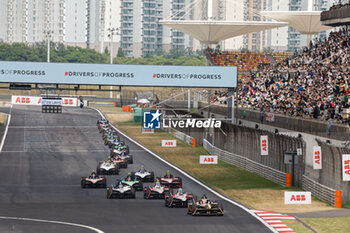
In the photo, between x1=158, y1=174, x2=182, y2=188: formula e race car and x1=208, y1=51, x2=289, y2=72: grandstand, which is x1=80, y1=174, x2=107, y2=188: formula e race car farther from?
x1=208, y1=51, x2=289, y2=72: grandstand

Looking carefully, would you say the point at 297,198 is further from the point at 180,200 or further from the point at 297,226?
the point at 180,200

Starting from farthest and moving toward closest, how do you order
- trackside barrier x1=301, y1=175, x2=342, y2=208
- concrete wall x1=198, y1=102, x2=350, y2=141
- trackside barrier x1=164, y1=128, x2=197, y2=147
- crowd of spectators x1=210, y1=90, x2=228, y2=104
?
crowd of spectators x1=210, y1=90, x2=228, y2=104 → trackside barrier x1=164, y1=128, x2=197, y2=147 → concrete wall x1=198, y1=102, x2=350, y2=141 → trackside barrier x1=301, y1=175, x2=342, y2=208

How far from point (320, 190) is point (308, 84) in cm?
2149

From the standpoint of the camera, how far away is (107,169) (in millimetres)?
45312

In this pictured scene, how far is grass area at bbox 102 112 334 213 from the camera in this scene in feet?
113

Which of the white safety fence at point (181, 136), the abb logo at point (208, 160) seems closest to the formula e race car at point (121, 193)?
the abb logo at point (208, 160)

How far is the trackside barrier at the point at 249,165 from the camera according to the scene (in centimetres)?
4206

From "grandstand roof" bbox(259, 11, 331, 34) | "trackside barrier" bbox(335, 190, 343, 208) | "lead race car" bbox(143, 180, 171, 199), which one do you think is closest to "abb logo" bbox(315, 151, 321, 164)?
"trackside barrier" bbox(335, 190, 343, 208)

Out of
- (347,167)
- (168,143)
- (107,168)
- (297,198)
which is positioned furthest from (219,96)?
(347,167)

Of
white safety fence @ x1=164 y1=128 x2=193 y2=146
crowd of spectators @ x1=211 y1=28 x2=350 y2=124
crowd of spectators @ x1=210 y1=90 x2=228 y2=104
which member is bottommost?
white safety fence @ x1=164 y1=128 x2=193 y2=146

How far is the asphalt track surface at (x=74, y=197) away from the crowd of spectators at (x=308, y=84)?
1062cm

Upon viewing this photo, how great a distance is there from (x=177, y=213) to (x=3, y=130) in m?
50.2

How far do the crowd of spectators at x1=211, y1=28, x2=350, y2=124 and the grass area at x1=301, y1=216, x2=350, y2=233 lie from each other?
1291 cm

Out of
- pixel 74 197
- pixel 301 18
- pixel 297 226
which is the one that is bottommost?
pixel 74 197
